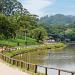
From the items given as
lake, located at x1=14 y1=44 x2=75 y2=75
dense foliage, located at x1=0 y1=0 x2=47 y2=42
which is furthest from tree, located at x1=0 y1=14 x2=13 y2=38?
lake, located at x1=14 y1=44 x2=75 y2=75

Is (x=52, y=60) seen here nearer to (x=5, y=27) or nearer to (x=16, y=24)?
(x=5, y=27)

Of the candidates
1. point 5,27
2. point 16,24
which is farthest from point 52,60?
point 16,24

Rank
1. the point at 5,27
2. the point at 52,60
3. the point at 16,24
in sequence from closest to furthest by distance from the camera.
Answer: the point at 52,60, the point at 5,27, the point at 16,24

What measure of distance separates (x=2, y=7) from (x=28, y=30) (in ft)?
63.2

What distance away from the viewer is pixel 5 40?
4537 inches

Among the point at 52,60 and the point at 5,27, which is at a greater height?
the point at 5,27

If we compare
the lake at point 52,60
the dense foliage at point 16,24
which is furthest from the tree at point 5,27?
the lake at point 52,60

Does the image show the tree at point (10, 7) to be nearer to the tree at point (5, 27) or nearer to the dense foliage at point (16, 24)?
the dense foliage at point (16, 24)

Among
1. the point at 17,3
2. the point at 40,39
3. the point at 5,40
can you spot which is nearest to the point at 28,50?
the point at 5,40

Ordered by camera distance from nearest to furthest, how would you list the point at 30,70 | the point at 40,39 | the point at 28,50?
the point at 30,70 → the point at 28,50 → the point at 40,39

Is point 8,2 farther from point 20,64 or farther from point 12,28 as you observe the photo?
point 20,64

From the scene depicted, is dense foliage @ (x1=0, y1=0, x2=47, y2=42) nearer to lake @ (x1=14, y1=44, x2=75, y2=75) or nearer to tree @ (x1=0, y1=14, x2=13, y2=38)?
tree @ (x1=0, y1=14, x2=13, y2=38)

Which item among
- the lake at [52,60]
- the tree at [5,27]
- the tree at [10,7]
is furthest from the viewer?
the tree at [10,7]

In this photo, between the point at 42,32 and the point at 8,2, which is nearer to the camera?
the point at 42,32
